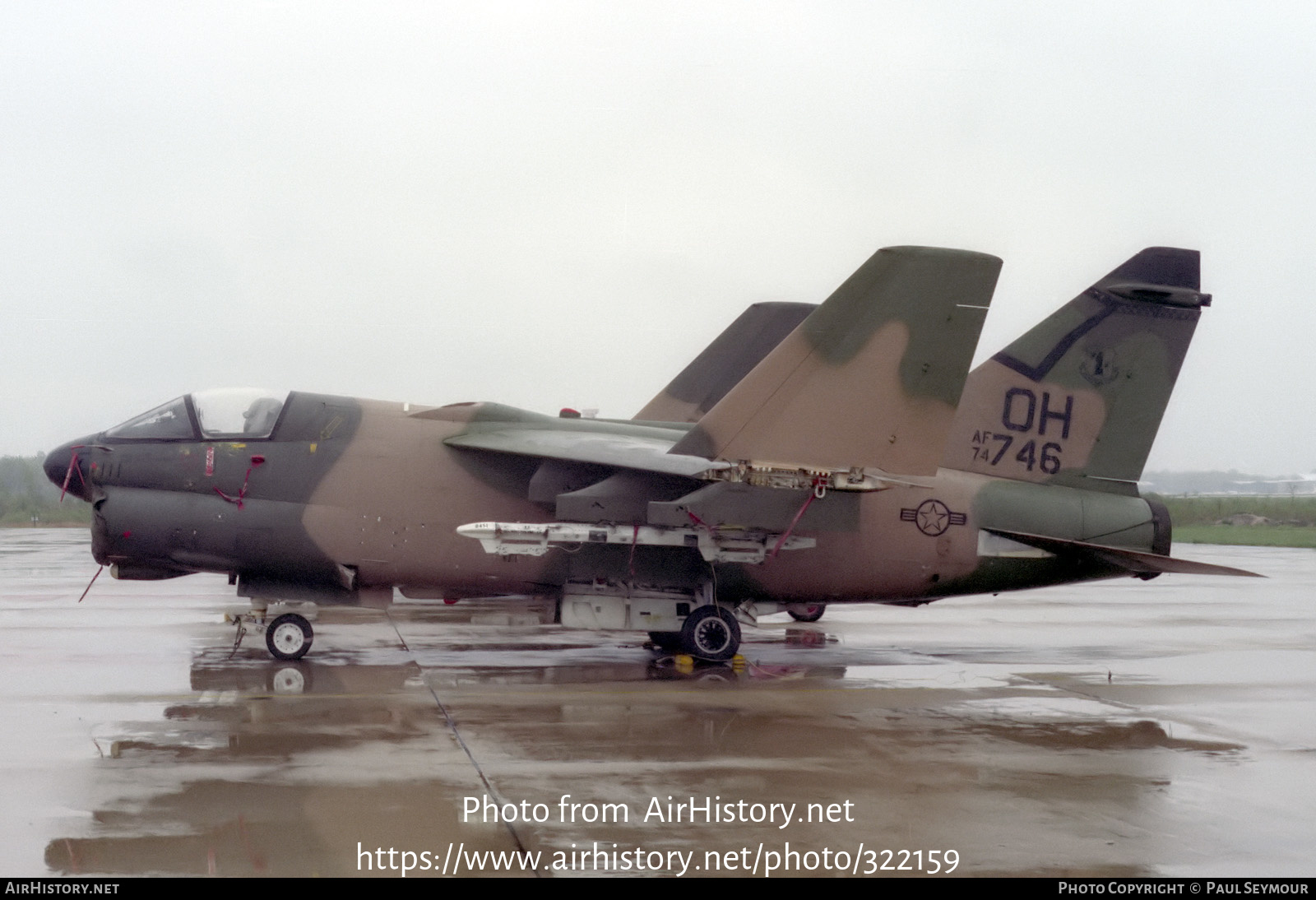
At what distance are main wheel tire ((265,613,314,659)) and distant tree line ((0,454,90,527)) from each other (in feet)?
144

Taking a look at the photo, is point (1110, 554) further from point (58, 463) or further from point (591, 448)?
point (58, 463)

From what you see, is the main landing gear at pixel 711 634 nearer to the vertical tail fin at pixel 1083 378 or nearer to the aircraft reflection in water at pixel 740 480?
the aircraft reflection in water at pixel 740 480

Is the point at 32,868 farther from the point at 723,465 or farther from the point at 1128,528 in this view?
the point at 1128,528

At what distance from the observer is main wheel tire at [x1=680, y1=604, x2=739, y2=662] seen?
13.5 meters

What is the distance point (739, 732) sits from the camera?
9.67m

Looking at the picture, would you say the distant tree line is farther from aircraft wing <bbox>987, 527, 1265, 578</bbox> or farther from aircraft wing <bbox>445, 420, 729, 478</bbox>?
aircraft wing <bbox>987, 527, 1265, 578</bbox>

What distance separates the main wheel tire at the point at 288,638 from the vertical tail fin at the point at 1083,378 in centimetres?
785

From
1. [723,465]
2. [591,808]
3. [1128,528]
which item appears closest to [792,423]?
[723,465]

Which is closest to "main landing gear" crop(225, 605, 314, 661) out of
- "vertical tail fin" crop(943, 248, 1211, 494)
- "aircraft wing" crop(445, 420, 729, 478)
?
"aircraft wing" crop(445, 420, 729, 478)

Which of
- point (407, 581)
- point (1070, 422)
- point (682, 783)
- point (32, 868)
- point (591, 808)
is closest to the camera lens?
point (32, 868)

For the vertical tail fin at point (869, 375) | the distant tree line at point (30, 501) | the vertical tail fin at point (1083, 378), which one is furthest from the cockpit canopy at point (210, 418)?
the distant tree line at point (30, 501)

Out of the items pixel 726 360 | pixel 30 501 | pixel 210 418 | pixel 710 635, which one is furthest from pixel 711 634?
pixel 30 501

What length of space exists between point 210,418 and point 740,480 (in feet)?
19.5

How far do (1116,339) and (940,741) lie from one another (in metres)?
7.03
